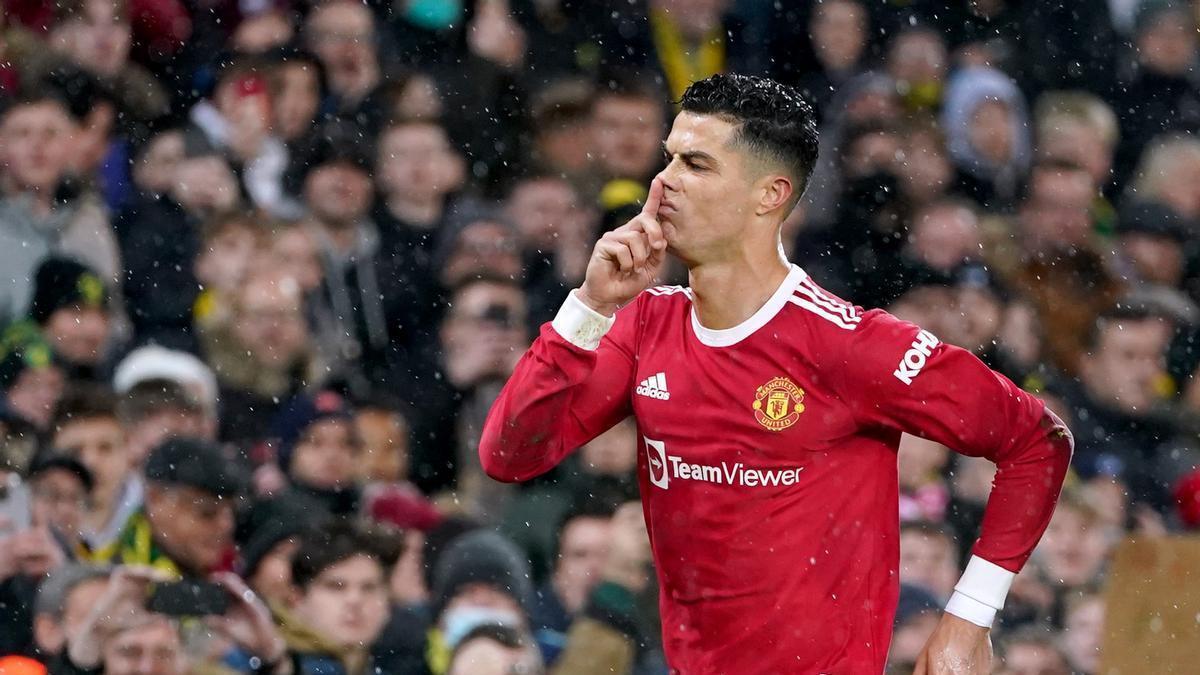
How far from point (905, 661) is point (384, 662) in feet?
5.60

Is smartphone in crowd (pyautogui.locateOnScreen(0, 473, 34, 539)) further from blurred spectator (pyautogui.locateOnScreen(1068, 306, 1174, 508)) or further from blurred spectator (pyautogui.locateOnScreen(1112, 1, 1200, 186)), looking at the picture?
blurred spectator (pyautogui.locateOnScreen(1112, 1, 1200, 186))

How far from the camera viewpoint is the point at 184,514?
6082mm

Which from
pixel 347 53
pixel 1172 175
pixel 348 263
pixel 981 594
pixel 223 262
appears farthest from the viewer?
pixel 1172 175

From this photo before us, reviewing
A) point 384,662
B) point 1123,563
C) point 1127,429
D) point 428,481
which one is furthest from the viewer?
point 1127,429

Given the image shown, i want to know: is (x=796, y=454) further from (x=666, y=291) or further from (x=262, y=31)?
(x=262, y=31)

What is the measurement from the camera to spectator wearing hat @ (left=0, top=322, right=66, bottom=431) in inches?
267

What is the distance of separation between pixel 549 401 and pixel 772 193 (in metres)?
0.69

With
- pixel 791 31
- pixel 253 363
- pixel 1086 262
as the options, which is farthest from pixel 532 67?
pixel 1086 262

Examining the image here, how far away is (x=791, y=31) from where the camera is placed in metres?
9.07

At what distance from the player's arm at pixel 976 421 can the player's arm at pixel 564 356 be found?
1.61ft

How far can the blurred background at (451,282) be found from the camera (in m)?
6.10

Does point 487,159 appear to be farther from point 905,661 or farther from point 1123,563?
point 1123,563

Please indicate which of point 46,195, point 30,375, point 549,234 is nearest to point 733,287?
point 30,375

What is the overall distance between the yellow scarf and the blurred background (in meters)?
0.02
